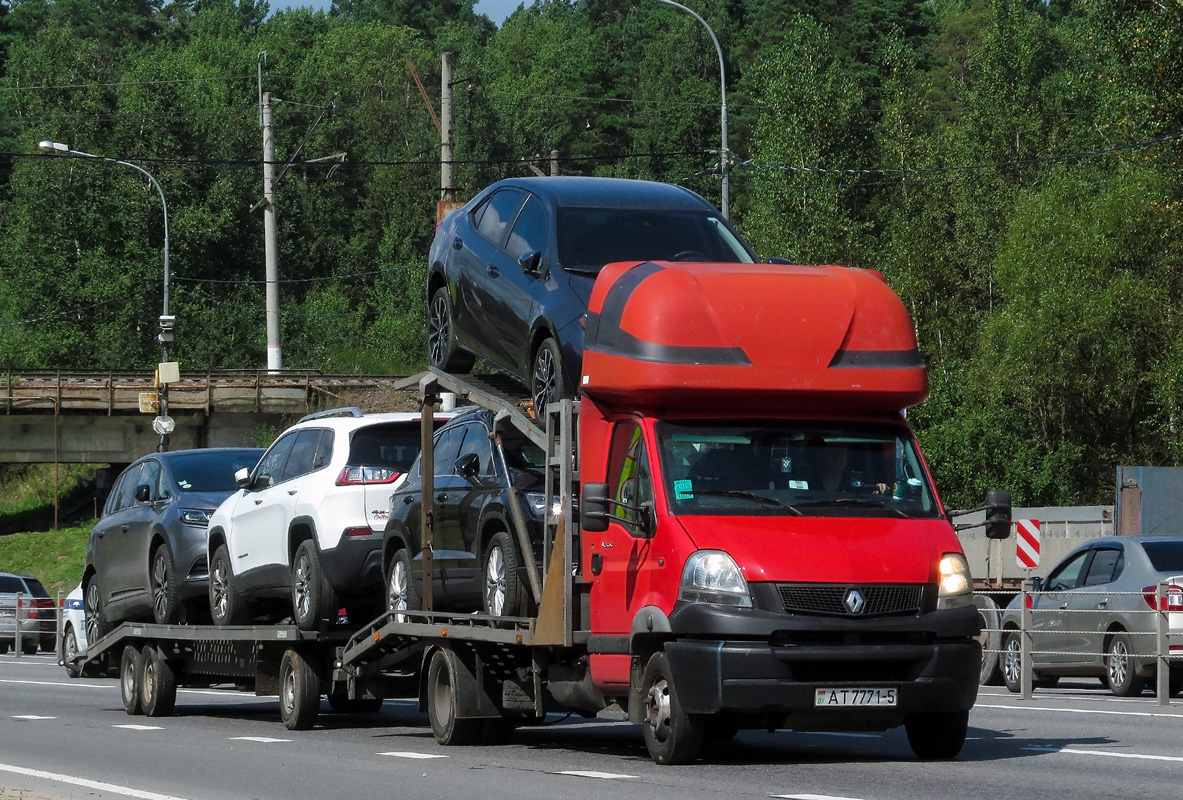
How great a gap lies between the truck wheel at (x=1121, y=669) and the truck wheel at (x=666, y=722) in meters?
9.47

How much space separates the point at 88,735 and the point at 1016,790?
8.78 meters

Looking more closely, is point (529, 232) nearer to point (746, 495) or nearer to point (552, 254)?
point (552, 254)

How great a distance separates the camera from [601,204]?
13.5 metres

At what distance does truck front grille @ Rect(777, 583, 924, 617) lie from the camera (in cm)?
1097

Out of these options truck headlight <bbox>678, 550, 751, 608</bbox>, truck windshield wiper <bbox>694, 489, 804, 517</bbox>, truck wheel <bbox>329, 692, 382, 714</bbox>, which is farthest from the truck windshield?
truck wheel <bbox>329, 692, 382, 714</bbox>

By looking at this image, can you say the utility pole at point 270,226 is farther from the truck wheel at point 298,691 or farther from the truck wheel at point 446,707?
the truck wheel at point 446,707

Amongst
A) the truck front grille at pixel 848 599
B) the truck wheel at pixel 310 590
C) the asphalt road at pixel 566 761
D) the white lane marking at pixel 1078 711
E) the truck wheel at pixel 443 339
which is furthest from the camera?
the white lane marking at pixel 1078 711

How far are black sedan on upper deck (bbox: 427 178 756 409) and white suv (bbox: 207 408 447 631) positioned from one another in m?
1.13

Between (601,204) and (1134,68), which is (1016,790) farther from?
(1134,68)

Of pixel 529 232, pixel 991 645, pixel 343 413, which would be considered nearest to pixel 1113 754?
pixel 529 232

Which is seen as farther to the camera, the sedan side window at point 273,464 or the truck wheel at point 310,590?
the sedan side window at point 273,464

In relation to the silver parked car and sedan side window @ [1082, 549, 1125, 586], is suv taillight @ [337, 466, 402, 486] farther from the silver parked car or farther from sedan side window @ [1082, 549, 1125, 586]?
sedan side window @ [1082, 549, 1125, 586]

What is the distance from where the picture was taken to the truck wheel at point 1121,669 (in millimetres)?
19891

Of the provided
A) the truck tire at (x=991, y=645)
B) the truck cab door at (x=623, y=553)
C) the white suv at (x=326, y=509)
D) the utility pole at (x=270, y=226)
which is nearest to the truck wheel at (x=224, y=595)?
the white suv at (x=326, y=509)
